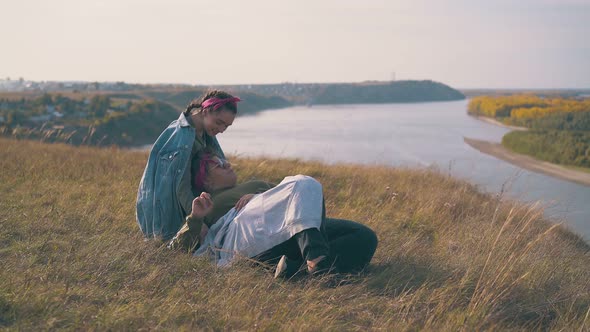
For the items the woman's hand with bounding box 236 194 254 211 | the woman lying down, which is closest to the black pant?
the woman lying down

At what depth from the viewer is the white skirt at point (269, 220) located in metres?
2.50

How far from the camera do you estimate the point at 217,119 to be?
306cm

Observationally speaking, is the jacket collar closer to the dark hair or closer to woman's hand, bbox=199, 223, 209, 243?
the dark hair

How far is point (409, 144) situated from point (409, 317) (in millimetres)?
23868

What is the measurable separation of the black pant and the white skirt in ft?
0.27

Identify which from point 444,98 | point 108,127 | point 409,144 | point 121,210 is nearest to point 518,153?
point 409,144

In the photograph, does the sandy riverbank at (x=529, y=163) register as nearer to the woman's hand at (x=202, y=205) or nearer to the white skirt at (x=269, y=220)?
the white skirt at (x=269, y=220)

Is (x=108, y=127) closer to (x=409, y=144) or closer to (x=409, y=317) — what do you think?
(x=409, y=144)

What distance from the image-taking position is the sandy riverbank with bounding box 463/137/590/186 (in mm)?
21000

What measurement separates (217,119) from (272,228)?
2.64 ft

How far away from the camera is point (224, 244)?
2814mm

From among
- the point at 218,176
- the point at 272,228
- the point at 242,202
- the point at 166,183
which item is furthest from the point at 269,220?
the point at 166,183

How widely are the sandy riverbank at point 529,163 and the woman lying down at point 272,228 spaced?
1943 cm

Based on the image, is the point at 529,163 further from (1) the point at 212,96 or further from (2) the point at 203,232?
(2) the point at 203,232
